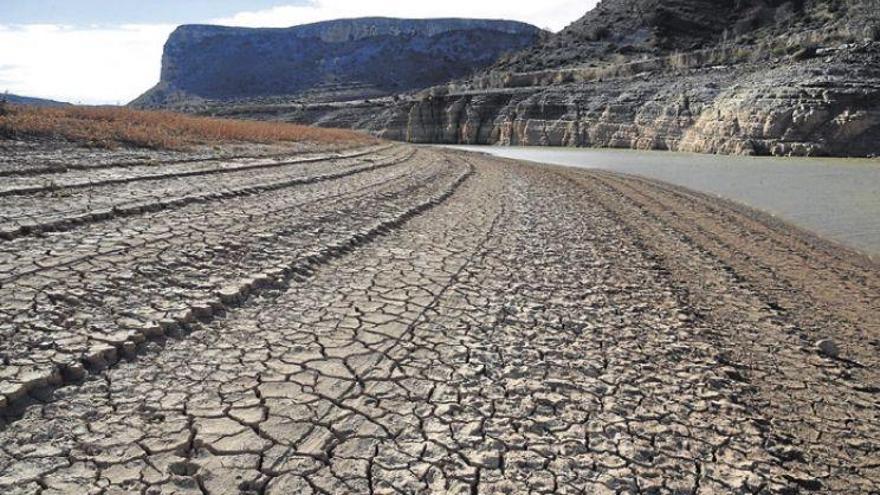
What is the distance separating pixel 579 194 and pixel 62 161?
512 inches

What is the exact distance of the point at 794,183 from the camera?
21.5 m

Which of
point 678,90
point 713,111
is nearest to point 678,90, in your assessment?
point 678,90

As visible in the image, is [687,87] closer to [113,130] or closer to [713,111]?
[713,111]

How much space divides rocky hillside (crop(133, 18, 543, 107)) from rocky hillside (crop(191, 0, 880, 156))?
48311 mm

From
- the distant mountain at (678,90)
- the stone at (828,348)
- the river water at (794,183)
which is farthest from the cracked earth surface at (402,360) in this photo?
the distant mountain at (678,90)

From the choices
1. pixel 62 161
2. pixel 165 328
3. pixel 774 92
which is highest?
pixel 774 92

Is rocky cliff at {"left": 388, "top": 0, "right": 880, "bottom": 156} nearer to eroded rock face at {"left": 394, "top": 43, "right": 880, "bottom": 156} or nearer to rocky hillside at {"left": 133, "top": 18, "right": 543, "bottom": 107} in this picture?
eroded rock face at {"left": 394, "top": 43, "right": 880, "bottom": 156}

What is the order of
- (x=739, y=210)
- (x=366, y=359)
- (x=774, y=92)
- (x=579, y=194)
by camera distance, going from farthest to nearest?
1. (x=774, y=92)
2. (x=579, y=194)
3. (x=739, y=210)
4. (x=366, y=359)

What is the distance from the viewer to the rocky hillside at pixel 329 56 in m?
134

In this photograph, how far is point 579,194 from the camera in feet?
55.7

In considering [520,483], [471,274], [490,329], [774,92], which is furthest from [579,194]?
[774,92]

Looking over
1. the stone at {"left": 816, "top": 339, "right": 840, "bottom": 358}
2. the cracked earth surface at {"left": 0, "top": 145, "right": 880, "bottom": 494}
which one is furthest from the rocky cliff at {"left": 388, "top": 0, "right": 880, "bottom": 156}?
the stone at {"left": 816, "top": 339, "right": 840, "bottom": 358}

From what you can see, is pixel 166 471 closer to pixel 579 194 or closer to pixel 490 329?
pixel 490 329

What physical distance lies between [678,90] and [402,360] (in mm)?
44164
